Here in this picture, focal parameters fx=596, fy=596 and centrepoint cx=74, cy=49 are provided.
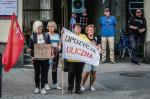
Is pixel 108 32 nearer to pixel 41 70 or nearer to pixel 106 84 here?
pixel 106 84

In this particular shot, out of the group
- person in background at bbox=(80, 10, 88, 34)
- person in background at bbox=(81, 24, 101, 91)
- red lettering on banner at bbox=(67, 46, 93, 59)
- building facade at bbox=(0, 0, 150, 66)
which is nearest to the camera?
red lettering on banner at bbox=(67, 46, 93, 59)

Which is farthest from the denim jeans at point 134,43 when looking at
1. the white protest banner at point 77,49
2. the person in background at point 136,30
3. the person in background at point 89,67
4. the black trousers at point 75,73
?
the black trousers at point 75,73

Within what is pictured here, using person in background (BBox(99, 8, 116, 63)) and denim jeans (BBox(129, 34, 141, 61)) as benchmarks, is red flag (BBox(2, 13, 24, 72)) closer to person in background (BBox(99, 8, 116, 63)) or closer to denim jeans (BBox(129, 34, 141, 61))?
person in background (BBox(99, 8, 116, 63))

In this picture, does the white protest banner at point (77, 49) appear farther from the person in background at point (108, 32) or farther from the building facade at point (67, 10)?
the person in background at point (108, 32)

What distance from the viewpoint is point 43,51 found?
45.5 ft

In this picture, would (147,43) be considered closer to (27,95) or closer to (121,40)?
(121,40)

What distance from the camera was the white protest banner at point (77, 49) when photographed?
14.0m

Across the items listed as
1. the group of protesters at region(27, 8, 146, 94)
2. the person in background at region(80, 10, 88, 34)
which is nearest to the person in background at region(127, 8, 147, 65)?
the person in background at region(80, 10, 88, 34)

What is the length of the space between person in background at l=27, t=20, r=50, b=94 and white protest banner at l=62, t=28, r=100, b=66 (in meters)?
0.46

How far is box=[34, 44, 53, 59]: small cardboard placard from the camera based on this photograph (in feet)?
45.4

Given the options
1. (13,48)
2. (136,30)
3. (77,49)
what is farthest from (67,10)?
(13,48)

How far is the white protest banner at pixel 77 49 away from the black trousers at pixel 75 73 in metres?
0.15

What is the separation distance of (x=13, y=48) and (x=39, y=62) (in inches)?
27.3

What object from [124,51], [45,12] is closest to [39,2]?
[45,12]
